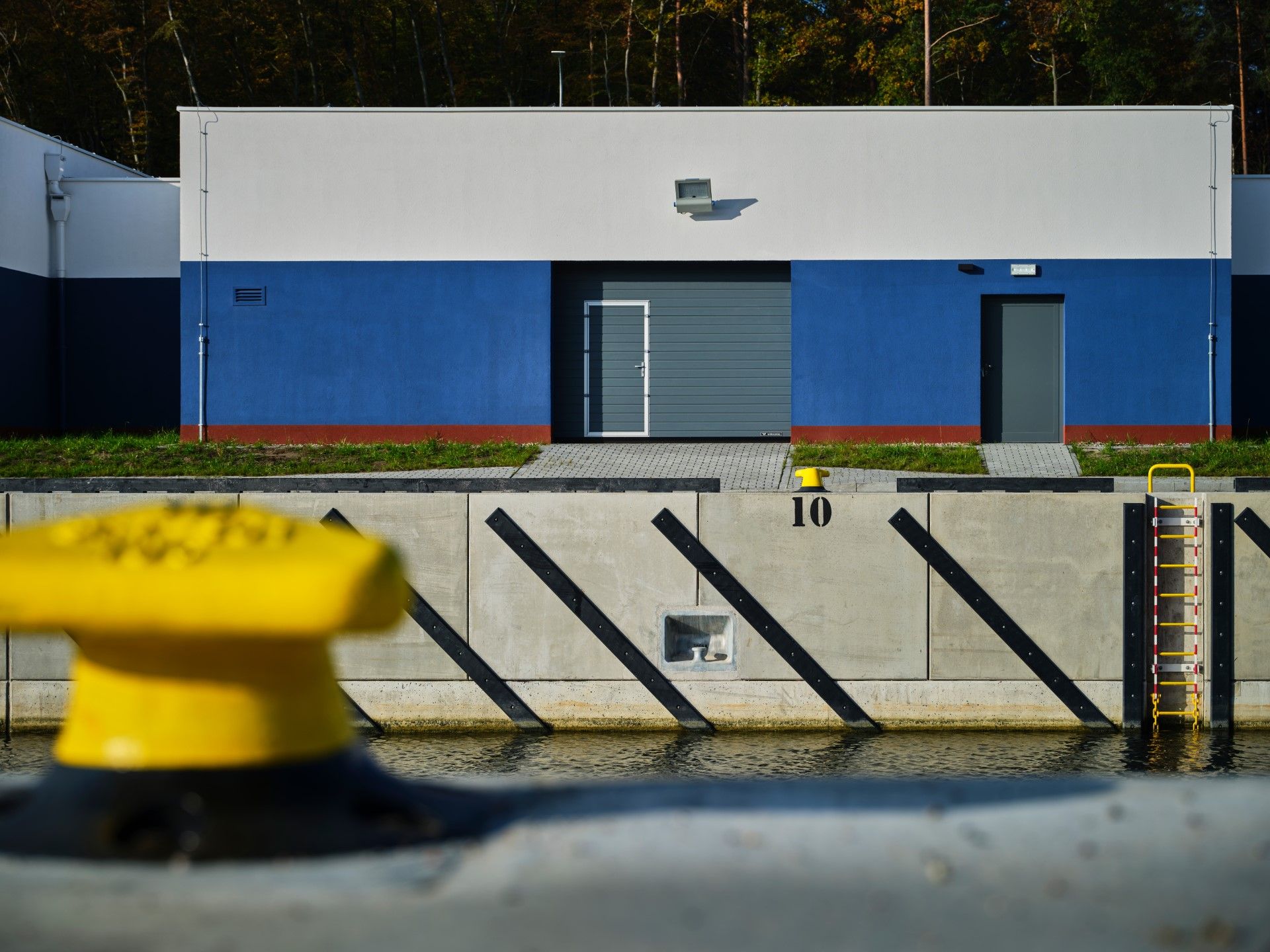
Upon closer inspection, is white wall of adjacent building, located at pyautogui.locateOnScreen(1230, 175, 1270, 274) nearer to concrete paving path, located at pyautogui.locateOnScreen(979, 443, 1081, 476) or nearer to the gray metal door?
the gray metal door

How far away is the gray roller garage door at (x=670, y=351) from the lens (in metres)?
25.1

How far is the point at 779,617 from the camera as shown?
10609 millimetres

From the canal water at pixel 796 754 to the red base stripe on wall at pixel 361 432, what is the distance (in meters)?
14.5

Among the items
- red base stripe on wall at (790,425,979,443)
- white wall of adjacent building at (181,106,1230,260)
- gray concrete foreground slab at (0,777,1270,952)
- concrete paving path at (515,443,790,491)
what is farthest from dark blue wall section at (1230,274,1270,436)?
gray concrete foreground slab at (0,777,1270,952)

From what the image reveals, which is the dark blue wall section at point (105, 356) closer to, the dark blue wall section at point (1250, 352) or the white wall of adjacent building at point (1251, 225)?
the white wall of adjacent building at point (1251, 225)

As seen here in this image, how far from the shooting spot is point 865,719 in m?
10.6

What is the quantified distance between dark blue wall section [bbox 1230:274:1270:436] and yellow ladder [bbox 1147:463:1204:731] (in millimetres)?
17440

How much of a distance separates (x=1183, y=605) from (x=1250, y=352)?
1840 cm

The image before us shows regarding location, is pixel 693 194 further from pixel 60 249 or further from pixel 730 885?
pixel 730 885

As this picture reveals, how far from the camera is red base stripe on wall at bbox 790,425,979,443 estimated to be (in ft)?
80.8

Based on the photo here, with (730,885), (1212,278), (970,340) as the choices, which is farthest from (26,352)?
(730,885)

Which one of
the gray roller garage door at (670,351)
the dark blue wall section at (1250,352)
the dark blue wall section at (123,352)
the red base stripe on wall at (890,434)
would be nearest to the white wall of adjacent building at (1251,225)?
the dark blue wall section at (1250,352)

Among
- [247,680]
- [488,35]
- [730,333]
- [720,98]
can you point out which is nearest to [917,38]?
[720,98]

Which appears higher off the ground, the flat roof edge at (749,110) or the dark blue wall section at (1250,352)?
the flat roof edge at (749,110)
